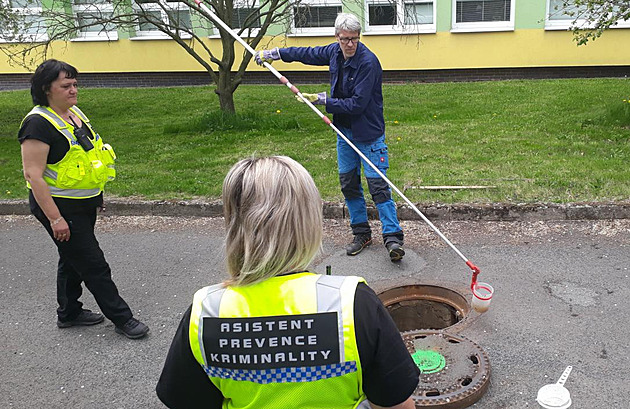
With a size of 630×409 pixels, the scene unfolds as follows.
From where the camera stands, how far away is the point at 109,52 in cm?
1681

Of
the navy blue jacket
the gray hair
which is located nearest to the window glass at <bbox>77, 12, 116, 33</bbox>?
the navy blue jacket

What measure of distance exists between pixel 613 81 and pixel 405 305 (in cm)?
1078

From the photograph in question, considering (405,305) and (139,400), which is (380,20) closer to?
(405,305)

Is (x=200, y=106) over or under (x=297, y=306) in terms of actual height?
under

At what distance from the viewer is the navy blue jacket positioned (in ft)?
15.5

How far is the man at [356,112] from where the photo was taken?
474cm

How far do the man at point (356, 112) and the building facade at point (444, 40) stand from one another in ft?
31.8

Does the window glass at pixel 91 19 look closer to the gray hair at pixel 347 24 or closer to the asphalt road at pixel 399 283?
the asphalt road at pixel 399 283

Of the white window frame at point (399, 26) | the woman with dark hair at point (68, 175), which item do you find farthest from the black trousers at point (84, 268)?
the white window frame at point (399, 26)

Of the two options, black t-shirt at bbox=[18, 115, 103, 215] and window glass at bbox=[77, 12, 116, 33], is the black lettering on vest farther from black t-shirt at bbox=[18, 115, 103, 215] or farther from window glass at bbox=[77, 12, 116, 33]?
window glass at bbox=[77, 12, 116, 33]

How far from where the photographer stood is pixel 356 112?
4762 mm

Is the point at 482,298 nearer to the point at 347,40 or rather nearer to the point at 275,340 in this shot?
the point at 347,40

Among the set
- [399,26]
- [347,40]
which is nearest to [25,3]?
[399,26]

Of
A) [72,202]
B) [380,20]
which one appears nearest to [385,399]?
[72,202]
